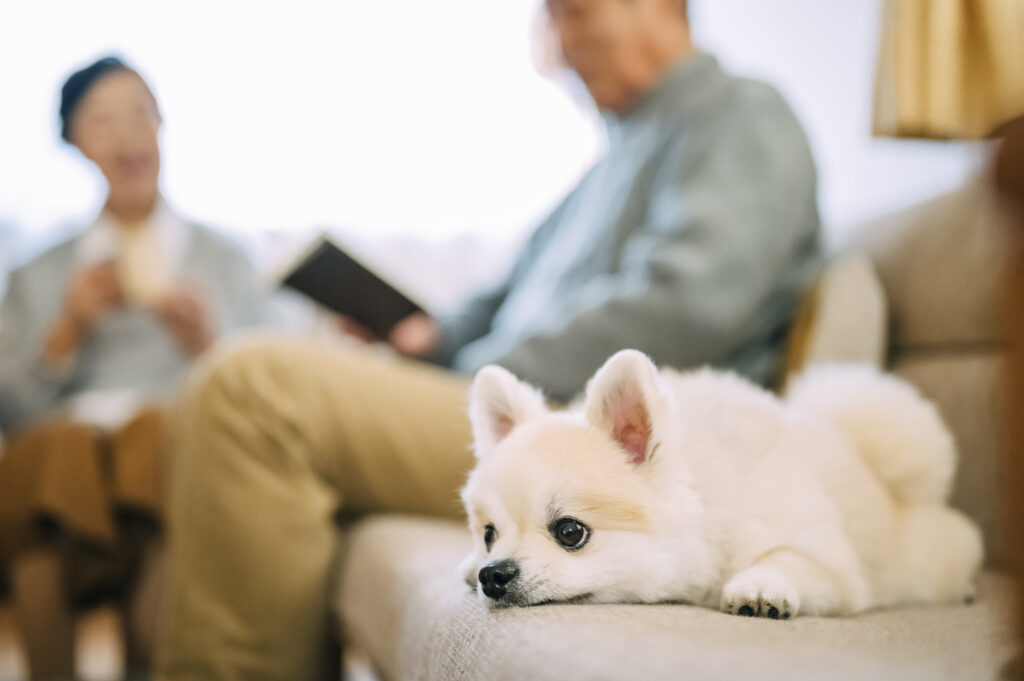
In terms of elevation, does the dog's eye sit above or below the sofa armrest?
above

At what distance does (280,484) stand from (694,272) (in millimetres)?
716

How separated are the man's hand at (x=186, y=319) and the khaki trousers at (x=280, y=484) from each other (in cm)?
82

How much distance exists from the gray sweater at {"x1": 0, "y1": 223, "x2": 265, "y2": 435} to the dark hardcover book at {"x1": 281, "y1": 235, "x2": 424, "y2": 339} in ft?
2.39

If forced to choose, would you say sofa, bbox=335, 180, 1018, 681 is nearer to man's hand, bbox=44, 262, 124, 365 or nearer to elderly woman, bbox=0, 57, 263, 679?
elderly woman, bbox=0, 57, 263, 679

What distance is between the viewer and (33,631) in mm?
1543

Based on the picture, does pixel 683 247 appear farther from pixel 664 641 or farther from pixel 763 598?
pixel 664 641

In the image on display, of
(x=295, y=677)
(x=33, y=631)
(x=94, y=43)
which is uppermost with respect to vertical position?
(x=94, y=43)

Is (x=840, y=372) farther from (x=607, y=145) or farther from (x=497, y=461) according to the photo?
(x=607, y=145)

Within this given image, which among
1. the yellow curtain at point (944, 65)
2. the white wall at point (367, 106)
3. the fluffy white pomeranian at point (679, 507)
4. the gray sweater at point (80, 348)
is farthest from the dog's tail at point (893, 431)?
the gray sweater at point (80, 348)

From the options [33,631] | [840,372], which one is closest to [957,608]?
[840,372]

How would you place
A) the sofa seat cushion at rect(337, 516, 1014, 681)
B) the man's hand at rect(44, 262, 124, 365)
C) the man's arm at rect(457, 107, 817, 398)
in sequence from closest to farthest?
the sofa seat cushion at rect(337, 516, 1014, 681)
the man's arm at rect(457, 107, 817, 398)
the man's hand at rect(44, 262, 124, 365)

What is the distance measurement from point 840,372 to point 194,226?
6.17 ft

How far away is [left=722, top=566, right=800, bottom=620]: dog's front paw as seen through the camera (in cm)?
68

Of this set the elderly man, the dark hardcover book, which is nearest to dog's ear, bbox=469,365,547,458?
the elderly man
